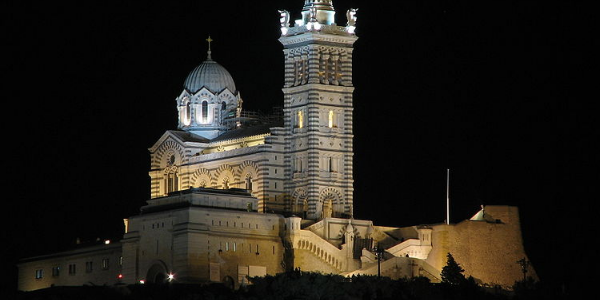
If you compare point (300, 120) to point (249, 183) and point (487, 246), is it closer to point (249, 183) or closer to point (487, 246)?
point (249, 183)

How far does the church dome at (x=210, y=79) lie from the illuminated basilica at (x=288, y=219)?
8.54 ft

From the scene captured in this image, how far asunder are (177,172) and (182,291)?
22748 millimetres

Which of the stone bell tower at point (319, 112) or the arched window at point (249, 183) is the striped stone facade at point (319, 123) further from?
the arched window at point (249, 183)

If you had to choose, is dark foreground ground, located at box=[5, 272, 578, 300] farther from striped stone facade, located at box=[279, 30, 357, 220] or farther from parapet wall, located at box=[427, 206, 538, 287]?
striped stone facade, located at box=[279, 30, 357, 220]

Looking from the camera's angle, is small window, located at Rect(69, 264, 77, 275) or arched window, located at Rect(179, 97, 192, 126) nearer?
small window, located at Rect(69, 264, 77, 275)

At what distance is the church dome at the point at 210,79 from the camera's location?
5236 inches

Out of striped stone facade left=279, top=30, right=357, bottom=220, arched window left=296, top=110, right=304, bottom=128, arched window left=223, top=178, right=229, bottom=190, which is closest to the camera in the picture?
striped stone facade left=279, top=30, right=357, bottom=220

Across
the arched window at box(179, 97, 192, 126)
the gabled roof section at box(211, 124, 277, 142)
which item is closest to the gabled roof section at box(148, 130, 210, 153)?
the gabled roof section at box(211, 124, 277, 142)

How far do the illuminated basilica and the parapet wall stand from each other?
0.06 meters

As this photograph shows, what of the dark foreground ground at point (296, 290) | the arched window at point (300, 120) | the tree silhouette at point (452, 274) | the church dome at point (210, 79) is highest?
the church dome at point (210, 79)

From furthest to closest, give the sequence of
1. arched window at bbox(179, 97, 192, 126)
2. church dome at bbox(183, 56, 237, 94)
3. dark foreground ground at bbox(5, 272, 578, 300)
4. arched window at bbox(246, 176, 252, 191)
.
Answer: arched window at bbox(179, 97, 192, 126), church dome at bbox(183, 56, 237, 94), arched window at bbox(246, 176, 252, 191), dark foreground ground at bbox(5, 272, 578, 300)

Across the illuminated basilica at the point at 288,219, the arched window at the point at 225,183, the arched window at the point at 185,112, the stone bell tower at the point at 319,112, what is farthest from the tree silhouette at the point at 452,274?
the arched window at the point at 185,112

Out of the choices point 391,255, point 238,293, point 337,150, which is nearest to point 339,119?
point 337,150

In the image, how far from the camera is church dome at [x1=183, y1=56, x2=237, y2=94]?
133 m
